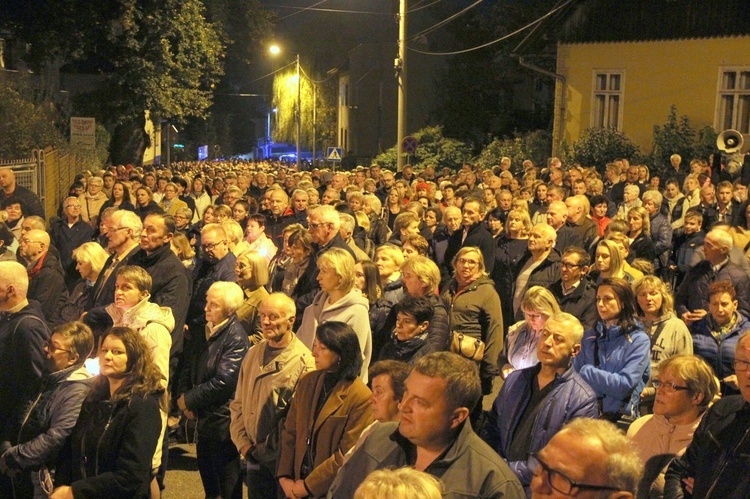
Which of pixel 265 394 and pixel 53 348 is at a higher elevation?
pixel 53 348

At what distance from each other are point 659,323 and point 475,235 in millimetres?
4390

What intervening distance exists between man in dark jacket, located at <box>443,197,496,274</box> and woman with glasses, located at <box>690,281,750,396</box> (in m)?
3.94

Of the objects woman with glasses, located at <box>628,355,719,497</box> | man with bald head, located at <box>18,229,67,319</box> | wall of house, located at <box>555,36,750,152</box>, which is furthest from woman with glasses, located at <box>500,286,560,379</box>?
wall of house, located at <box>555,36,750,152</box>

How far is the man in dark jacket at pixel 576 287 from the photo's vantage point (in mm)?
7570

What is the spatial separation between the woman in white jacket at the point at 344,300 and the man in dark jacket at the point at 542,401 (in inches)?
61.1

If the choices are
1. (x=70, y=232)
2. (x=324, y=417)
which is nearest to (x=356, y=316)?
(x=324, y=417)

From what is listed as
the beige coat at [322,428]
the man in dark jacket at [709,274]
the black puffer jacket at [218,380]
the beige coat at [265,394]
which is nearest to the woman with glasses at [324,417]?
the beige coat at [322,428]

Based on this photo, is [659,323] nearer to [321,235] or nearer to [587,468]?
[321,235]

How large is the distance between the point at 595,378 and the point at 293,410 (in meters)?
1.96

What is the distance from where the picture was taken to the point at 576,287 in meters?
7.75

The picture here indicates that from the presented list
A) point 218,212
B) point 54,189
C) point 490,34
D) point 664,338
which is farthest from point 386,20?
point 664,338

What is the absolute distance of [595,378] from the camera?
5.96 metres

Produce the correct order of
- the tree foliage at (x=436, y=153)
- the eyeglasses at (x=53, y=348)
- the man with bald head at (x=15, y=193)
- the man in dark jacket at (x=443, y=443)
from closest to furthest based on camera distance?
the man in dark jacket at (x=443, y=443)
the eyeglasses at (x=53, y=348)
the man with bald head at (x=15, y=193)
the tree foliage at (x=436, y=153)

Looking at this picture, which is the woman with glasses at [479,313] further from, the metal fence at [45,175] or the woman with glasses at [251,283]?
the metal fence at [45,175]
